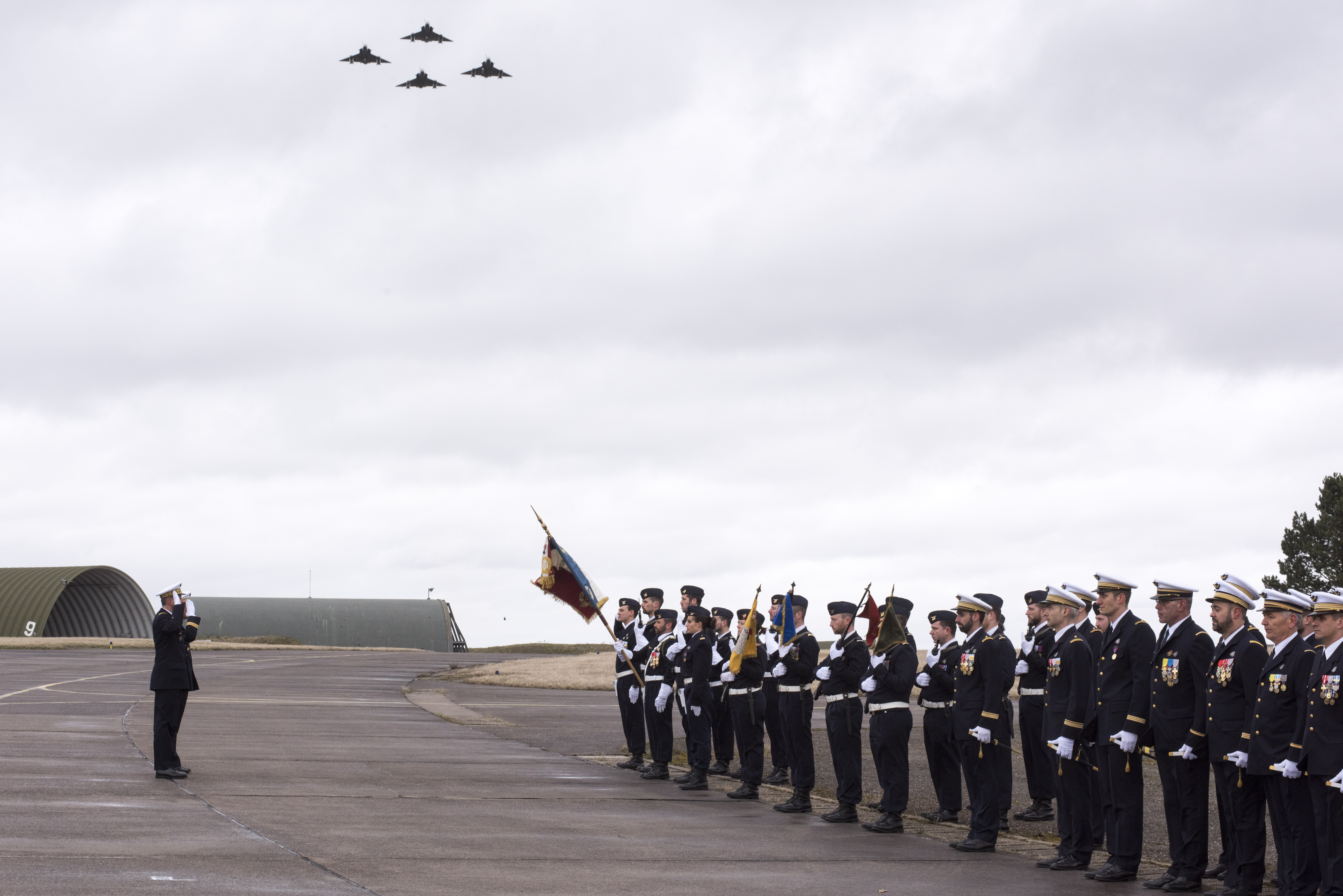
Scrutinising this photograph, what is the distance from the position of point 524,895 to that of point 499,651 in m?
62.8

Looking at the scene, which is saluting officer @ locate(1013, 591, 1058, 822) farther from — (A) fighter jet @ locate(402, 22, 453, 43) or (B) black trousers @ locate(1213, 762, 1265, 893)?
(A) fighter jet @ locate(402, 22, 453, 43)

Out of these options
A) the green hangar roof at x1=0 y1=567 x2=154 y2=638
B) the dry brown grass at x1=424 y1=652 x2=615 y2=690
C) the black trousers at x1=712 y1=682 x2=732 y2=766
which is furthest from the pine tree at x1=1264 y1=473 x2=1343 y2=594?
the green hangar roof at x1=0 y1=567 x2=154 y2=638

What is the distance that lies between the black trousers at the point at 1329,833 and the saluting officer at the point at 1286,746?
13 centimetres

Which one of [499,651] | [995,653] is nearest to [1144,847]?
[995,653]

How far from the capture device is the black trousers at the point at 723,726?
17.1m

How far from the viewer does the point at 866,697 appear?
510 inches

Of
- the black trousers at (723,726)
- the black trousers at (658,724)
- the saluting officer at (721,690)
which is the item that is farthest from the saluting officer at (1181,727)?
the black trousers at (723,726)

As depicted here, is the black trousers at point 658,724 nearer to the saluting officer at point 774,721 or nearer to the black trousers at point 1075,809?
the saluting officer at point 774,721

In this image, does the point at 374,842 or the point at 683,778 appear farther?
the point at 683,778

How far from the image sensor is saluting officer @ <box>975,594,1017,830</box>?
12.0m

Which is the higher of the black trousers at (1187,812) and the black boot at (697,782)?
the black trousers at (1187,812)

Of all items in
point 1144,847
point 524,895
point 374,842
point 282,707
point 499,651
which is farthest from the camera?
point 499,651

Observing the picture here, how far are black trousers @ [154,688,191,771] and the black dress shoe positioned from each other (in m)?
7.43

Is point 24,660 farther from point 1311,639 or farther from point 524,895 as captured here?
point 1311,639
